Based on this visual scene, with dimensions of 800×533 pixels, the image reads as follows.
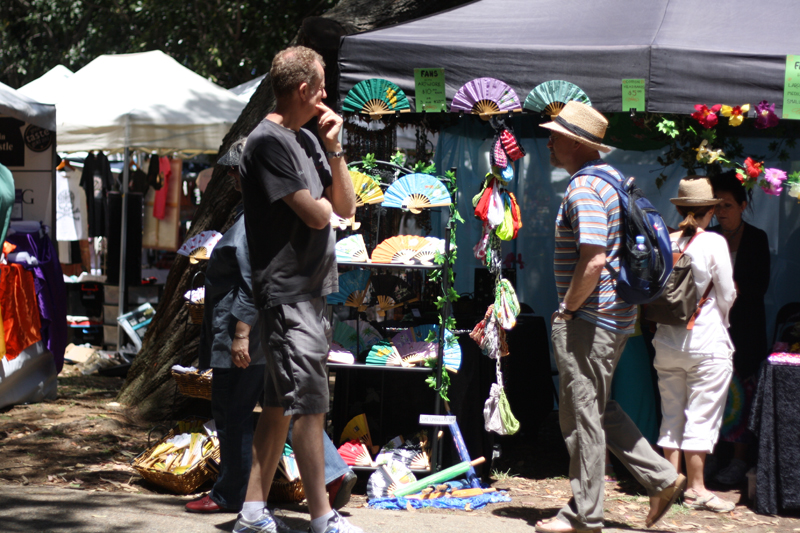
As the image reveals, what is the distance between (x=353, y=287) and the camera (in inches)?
182

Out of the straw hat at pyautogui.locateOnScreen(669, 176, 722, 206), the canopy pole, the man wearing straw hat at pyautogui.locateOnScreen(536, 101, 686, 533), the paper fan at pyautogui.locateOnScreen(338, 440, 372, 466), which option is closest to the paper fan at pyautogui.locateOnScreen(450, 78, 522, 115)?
the man wearing straw hat at pyautogui.locateOnScreen(536, 101, 686, 533)

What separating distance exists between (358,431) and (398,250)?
3.49 ft

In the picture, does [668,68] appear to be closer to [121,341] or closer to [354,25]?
[354,25]

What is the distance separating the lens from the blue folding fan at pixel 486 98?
4.33 meters

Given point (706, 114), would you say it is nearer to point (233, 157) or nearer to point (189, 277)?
point (233, 157)

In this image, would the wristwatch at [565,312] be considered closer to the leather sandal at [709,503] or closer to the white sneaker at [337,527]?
→ the white sneaker at [337,527]

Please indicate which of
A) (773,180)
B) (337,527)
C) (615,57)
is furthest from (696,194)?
(337,527)

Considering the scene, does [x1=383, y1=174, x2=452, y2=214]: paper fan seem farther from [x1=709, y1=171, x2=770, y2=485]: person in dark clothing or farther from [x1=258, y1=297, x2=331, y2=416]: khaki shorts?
[x1=709, y1=171, x2=770, y2=485]: person in dark clothing

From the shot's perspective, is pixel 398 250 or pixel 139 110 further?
pixel 139 110

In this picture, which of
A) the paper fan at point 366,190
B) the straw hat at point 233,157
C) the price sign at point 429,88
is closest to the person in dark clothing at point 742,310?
the price sign at point 429,88

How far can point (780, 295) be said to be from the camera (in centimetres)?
574

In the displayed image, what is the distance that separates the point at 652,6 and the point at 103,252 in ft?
28.9

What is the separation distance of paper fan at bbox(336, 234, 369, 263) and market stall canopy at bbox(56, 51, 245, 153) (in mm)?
5281

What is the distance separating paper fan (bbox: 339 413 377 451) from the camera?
452 cm
